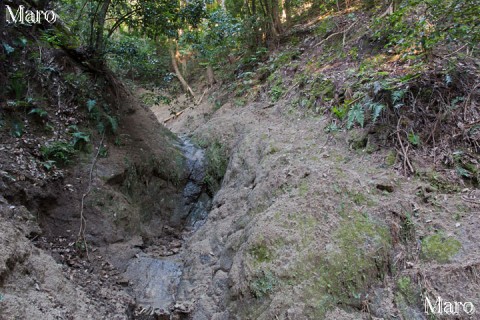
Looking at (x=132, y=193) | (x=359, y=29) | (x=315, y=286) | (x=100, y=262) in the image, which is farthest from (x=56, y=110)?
(x=359, y=29)

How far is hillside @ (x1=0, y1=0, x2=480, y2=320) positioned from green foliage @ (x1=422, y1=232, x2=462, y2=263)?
0.02 metres

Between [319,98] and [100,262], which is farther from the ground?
[319,98]

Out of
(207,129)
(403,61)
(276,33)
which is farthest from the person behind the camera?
(276,33)

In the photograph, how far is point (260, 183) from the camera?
19.2 feet

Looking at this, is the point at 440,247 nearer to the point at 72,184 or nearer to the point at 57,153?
the point at 72,184

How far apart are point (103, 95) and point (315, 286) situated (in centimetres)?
734

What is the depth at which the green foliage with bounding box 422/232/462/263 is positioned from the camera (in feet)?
11.3

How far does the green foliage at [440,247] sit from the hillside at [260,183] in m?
0.02

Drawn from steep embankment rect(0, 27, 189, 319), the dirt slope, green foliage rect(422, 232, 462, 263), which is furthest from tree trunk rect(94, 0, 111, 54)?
green foliage rect(422, 232, 462, 263)

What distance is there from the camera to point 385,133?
5.10 meters

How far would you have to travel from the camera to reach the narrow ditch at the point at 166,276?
5164 millimetres

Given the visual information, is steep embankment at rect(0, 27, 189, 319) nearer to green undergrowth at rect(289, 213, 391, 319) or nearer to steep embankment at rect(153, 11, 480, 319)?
steep embankment at rect(153, 11, 480, 319)

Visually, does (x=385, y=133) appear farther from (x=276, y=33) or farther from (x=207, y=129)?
(x=276, y=33)

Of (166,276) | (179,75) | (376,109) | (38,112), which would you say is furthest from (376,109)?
(179,75)
